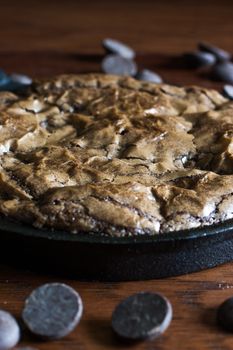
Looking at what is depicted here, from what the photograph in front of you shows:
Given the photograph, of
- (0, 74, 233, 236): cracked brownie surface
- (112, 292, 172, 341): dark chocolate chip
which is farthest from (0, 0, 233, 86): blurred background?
(112, 292, 172, 341): dark chocolate chip

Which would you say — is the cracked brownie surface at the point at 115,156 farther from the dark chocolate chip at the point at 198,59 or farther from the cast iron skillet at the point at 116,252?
the dark chocolate chip at the point at 198,59

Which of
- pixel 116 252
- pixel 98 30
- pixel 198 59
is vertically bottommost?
pixel 98 30

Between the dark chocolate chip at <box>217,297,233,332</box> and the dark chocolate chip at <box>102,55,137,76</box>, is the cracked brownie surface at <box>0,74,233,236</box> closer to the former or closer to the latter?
the dark chocolate chip at <box>217,297,233,332</box>

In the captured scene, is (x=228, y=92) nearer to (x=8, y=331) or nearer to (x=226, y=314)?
(x=226, y=314)

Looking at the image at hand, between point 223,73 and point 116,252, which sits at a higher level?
point 116,252

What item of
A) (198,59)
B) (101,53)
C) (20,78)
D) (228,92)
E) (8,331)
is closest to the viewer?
(8,331)

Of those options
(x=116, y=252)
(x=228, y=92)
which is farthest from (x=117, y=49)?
(x=116, y=252)

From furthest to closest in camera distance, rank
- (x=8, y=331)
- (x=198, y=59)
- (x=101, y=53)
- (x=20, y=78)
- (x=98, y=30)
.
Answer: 1. (x=98, y=30)
2. (x=101, y=53)
3. (x=198, y=59)
4. (x=20, y=78)
5. (x=8, y=331)
